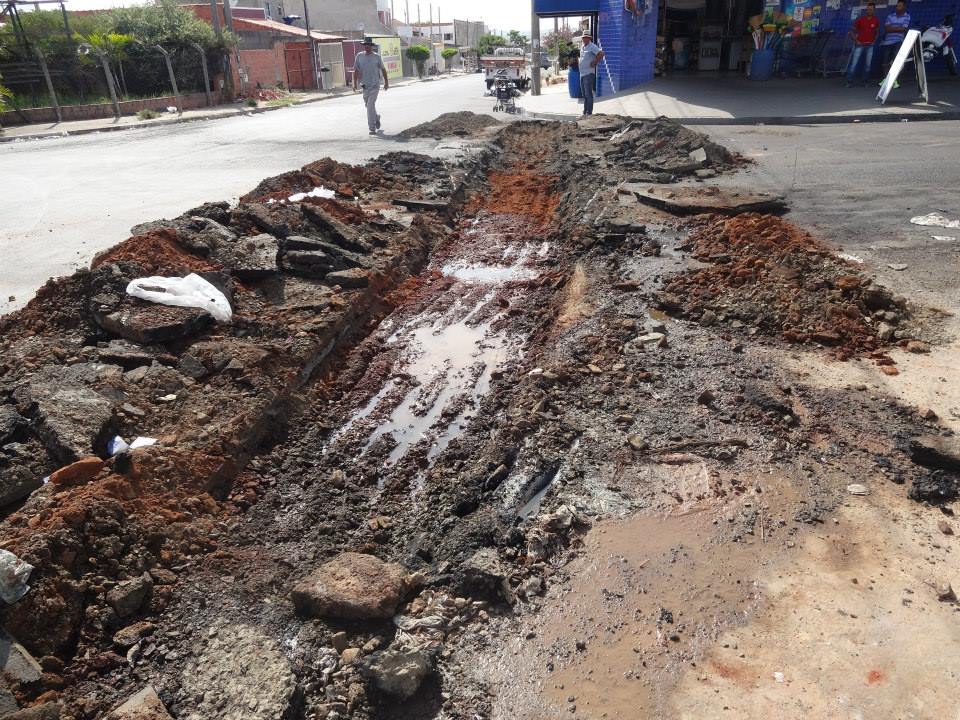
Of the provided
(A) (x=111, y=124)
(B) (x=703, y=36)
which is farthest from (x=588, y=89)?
(A) (x=111, y=124)

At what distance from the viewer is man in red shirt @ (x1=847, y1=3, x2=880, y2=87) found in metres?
17.0

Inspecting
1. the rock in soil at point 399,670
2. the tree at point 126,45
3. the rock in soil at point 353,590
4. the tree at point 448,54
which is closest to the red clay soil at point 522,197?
the rock in soil at point 353,590

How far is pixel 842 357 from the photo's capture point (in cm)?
514

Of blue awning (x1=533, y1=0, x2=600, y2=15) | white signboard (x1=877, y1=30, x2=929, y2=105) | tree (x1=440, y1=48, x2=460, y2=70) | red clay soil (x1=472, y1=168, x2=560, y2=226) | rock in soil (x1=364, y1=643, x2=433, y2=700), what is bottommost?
rock in soil (x1=364, y1=643, x2=433, y2=700)

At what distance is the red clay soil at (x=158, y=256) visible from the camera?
245 inches

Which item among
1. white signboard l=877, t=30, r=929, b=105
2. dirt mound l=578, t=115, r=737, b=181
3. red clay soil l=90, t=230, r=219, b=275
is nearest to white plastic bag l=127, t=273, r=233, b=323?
red clay soil l=90, t=230, r=219, b=275

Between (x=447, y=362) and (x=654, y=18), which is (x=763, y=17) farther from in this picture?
(x=447, y=362)

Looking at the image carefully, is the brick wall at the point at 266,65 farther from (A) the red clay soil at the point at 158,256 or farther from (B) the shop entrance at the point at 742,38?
(A) the red clay soil at the point at 158,256

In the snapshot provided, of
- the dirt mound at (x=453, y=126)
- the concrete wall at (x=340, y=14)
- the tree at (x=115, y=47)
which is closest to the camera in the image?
the dirt mound at (x=453, y=126)

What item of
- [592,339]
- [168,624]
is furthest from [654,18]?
[168,624]

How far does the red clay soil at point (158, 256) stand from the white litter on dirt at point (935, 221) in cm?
828

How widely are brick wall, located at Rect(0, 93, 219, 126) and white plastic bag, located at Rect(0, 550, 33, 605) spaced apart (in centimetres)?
2334

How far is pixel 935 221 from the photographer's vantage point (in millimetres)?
7832

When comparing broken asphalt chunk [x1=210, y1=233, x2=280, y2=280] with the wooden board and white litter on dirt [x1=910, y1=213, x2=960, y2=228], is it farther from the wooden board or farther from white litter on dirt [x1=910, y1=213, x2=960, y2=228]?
white litter on dirt [x1=910, y1=213, x2=960, y2=228]
